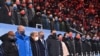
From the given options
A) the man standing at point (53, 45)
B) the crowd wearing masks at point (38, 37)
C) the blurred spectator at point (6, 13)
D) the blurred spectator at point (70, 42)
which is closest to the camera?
the crowd wearing masks at point (38, 37)

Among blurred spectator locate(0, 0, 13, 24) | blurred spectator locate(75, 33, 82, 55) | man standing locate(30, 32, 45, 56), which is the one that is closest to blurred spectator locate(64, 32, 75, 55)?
blurred spectator locate(75, 33, 82, 55)

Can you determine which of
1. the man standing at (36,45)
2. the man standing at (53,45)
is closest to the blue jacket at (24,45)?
the man standing at (36,45)

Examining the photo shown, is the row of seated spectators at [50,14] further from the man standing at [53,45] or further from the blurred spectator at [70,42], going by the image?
the blurred spectator at [70,42]

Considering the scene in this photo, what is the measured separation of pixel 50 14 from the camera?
19.6m

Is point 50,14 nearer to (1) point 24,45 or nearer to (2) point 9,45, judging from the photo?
(1) point 24,45

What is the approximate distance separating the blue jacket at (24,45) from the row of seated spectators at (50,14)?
70.5 inches

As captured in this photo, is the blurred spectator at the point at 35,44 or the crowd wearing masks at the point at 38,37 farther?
the blurred spectator at the point at 35,44

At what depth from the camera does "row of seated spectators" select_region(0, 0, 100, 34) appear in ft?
43.3

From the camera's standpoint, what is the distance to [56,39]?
1348 centimetres

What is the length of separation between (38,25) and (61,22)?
4.56 m

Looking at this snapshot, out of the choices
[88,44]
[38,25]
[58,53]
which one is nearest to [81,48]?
[88,44]

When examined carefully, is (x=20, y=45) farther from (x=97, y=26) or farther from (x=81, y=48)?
(x=97, y=26)

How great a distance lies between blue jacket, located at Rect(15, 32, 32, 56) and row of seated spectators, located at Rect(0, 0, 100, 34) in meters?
1.79

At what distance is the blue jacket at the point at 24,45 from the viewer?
1052cm
